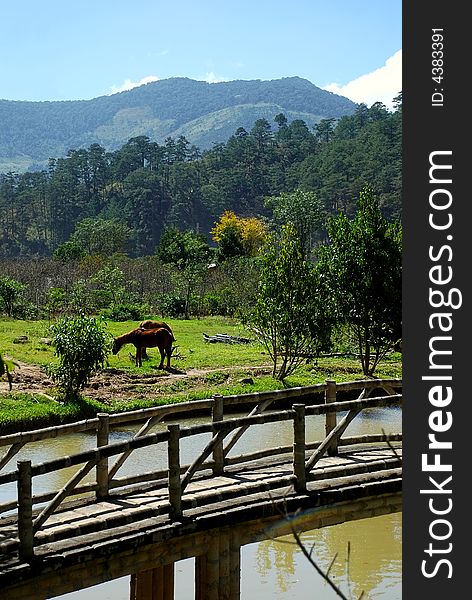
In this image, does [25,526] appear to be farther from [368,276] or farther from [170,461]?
[368,276]

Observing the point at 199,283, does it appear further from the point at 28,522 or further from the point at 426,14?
the point at 426,14

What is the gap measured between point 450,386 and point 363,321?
76.0ft

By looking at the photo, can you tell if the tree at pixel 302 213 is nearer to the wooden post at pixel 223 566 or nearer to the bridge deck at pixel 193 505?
the bridge deck at pixel 193 505

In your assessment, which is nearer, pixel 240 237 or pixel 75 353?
pixel 75 353

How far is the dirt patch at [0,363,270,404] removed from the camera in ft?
74.3

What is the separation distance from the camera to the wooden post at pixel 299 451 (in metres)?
9.72

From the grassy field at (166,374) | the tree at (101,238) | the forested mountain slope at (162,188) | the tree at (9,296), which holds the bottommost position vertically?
the grassy field at (166,374)

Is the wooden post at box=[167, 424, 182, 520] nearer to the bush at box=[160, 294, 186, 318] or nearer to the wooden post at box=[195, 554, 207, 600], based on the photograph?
the wooden post at box=[195, 554, 207, 600]

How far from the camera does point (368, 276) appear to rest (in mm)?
27453

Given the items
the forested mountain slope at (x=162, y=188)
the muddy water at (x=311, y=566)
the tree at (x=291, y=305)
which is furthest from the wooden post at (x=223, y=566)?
the forested mountain slope at (x=162, y=188)

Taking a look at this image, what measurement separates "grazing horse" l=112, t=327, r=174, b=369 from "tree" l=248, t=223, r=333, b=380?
2547 millimetres

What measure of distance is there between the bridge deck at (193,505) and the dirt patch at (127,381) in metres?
11.8

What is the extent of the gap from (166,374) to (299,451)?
16.1 m

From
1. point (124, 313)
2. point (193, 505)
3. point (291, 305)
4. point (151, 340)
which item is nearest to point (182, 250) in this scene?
point (124, 313)
